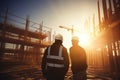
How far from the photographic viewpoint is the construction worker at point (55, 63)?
255 cm

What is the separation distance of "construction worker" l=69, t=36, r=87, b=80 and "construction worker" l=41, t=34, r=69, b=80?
1.27 ft

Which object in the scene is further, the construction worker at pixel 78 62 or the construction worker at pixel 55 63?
the construction worker at pixel 78 62

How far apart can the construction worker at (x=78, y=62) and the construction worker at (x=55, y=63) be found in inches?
15.2

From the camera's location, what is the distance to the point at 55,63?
256cm

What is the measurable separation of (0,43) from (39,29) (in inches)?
377

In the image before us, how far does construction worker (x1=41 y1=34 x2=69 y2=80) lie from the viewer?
8.37 ft

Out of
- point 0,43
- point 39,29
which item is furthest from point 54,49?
point 39,29

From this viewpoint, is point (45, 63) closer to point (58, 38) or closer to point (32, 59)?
point (58, 38)

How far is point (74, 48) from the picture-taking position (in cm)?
306

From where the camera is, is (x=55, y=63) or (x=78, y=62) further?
(x=78, y=62)

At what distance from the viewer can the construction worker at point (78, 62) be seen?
2834 millimetres

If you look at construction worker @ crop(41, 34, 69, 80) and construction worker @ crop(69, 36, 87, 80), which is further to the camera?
construction worker @ crop(69, 36, 87, 80)

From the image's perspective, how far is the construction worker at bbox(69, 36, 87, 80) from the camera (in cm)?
283

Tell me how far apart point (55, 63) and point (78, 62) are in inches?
27.4
